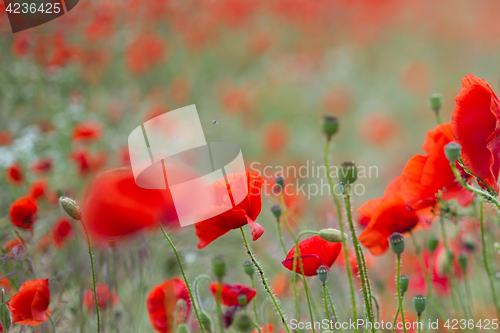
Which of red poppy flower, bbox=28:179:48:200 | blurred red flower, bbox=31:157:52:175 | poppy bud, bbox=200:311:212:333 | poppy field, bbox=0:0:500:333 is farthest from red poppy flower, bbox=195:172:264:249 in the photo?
blurred red flower, bbox=31:157:52:175

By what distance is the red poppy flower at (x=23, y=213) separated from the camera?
2.73 feet

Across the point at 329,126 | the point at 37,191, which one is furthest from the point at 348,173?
the point at 37,191

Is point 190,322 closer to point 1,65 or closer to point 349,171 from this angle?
point 349,171

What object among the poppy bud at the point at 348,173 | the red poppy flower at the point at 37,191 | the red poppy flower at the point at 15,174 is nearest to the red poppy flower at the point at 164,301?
the poppy bud at the point at 348,173

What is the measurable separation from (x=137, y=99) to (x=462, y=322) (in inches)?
92.2

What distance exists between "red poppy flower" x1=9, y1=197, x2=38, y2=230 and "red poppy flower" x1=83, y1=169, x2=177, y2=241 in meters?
0.31

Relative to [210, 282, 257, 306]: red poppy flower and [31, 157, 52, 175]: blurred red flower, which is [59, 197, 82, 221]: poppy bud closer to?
[210, 282, 257, 306]: red poppy flower

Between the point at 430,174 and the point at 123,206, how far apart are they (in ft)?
1.34

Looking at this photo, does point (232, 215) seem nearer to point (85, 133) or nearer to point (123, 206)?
point (123, 206)

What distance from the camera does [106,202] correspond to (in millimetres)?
582

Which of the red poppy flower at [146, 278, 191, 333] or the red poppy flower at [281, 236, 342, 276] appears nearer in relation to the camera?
A: the red poppy flower at [281, 236, 342, 276]

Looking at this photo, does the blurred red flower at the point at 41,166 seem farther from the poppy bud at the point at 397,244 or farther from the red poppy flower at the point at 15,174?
the poppy bud at the point at 397,244

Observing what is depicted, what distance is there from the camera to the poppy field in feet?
1.87

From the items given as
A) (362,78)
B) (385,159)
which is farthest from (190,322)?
(362,78)
